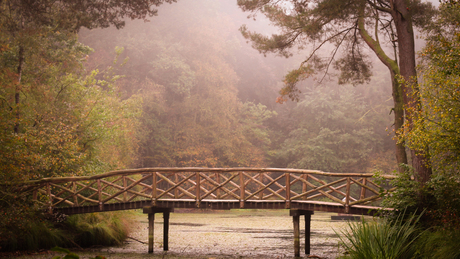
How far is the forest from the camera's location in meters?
7.09

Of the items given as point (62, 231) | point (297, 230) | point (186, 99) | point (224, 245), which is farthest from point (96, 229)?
point (186, 99)

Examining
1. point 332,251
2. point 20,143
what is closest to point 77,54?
point 20,143

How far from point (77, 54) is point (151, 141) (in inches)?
497

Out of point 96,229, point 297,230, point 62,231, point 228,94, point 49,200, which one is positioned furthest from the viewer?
point 228,94

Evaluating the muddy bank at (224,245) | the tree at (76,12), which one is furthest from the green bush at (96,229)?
the tree at (76,12)

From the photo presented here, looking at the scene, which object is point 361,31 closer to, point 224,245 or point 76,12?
point 224,245

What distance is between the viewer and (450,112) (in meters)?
5.89

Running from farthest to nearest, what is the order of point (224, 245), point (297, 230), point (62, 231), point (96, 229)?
1. point (96, 229)
2. point (224, 245)
3. point (62, 231)
4. point (297, 230)

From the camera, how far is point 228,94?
28.0 metres

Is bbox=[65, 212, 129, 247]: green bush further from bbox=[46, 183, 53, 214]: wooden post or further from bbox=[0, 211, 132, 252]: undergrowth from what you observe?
bbox=[46, 183, 53, 214]: wooden post

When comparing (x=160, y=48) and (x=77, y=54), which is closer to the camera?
(x=77, y=54)

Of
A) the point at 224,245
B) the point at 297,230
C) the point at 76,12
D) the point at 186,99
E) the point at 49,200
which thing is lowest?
the point at 224,245

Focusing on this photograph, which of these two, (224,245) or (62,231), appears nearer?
(62,231)

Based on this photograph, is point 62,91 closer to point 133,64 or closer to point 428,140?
point 428,140
